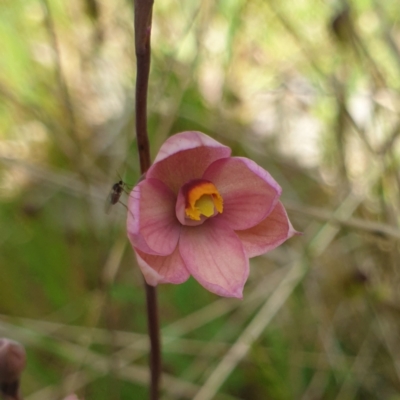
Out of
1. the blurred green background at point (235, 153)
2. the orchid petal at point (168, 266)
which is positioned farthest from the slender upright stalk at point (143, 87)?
the blurred green background at point (235, 153)

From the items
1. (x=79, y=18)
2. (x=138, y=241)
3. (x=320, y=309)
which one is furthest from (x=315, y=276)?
(x=79, y=18)

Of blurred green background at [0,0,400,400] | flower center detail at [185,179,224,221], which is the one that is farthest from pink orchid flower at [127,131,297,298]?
blurred green background at [0,0,400,400]

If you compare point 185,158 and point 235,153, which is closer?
point 185,158

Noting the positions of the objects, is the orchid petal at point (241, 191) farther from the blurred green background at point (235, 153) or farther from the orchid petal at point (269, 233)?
the blurred green background at point (235, 153)

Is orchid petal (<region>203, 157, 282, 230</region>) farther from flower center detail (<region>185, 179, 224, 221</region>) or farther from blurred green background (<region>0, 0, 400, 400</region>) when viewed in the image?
blurred green background (<region>0, 0, 400, 400</region>)

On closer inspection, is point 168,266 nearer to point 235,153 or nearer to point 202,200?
point 202,200

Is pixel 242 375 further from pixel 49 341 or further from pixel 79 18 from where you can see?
pixel 79 18

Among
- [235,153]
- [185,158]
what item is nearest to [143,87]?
[185,158]
